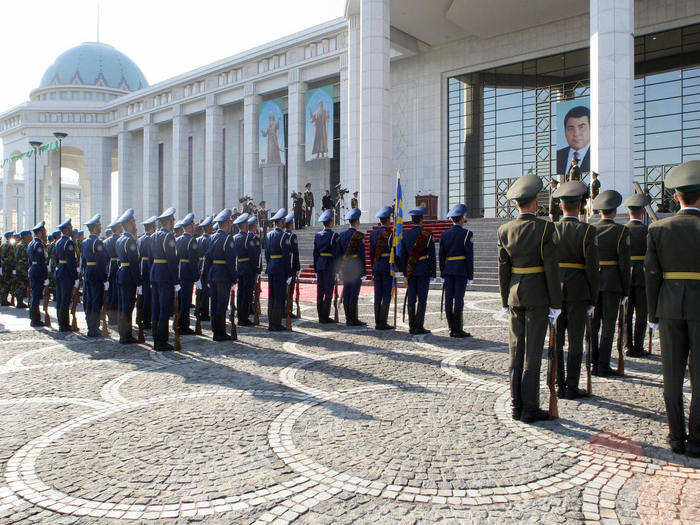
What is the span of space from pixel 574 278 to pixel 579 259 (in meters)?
0.22

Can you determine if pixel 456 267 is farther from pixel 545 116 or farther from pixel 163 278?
pixel 545 116

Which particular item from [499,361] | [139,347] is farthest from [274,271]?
[499,361]

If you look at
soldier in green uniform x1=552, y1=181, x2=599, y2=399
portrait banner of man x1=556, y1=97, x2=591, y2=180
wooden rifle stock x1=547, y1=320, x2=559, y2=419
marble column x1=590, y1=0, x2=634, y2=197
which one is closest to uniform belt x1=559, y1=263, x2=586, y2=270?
soldier in green uniform x1=552, y1=181, x2=599, y2=399

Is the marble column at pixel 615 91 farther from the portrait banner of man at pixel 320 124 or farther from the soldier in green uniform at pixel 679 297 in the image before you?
the portrait banner of man at pixel 320 124

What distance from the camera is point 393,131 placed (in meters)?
33.8

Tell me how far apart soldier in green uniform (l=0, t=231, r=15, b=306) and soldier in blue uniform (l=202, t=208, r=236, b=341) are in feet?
30.2

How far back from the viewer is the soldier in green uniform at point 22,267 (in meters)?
13.7

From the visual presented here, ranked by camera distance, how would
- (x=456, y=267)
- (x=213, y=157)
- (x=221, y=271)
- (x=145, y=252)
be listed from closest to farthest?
1. (x=145, y=252)
2. (x=456, y=267)
3. (x=221, y=271)
4. (x=213, y=157)

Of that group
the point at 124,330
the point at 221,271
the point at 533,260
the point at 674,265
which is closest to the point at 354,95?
the point at 221,271

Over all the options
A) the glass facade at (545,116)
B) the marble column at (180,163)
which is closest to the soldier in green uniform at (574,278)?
the glass facade at (545,116)

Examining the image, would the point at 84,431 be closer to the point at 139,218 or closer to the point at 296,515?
the point at 296,515

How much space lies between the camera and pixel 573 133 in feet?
87.9

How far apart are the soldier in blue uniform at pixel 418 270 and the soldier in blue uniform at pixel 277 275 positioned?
236cm

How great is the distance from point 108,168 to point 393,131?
32003 millimetres
